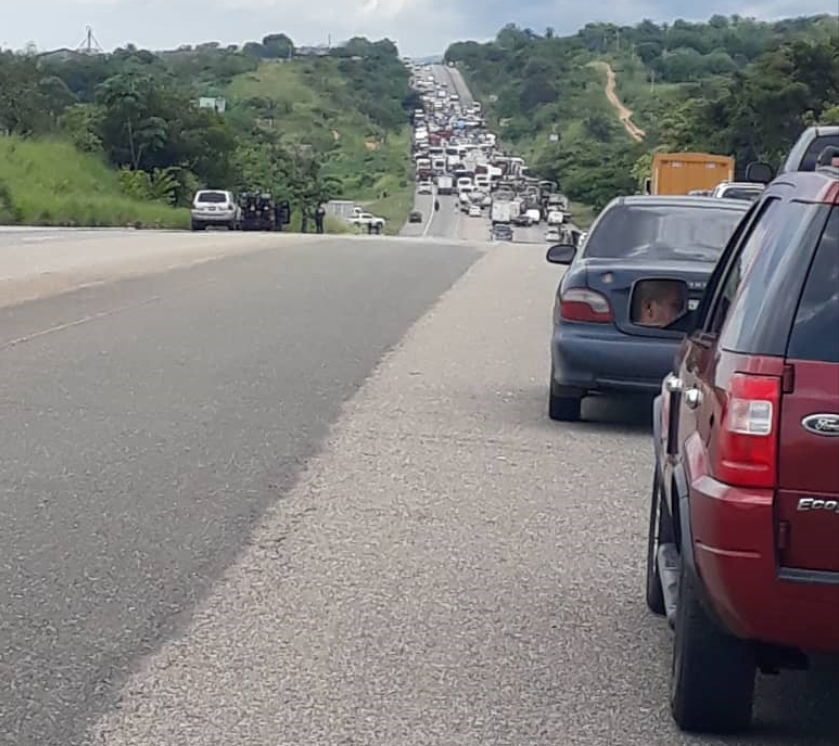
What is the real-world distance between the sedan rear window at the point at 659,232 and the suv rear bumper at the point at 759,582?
699cm

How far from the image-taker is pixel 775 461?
14.7 ft

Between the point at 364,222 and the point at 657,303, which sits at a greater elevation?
the point at 657,303

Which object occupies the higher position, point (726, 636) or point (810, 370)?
point (810, 370)

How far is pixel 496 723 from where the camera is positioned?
5.35m

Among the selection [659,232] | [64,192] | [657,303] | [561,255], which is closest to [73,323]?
[561,255]

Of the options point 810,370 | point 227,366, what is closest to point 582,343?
point 227,366

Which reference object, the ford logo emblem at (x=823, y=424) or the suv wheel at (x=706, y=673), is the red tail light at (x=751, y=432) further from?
the suv wheel at (x=706, y=673)

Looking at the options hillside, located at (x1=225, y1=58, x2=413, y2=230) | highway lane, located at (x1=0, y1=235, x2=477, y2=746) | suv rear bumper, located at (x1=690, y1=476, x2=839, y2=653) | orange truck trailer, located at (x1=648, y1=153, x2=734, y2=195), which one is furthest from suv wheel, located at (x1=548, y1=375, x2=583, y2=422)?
hillside, located at (x1=225, y1=58, x2=413, y2=230)

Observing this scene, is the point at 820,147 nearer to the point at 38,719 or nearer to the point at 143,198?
the point at 38,719

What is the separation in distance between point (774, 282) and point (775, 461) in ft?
1.68

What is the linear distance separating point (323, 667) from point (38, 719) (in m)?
1.08

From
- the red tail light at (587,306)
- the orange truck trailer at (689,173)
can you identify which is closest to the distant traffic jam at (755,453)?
the red tail light at (587,306)

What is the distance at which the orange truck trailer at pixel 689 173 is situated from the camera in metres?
43.9

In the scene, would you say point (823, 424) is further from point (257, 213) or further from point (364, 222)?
point (364, 222)
